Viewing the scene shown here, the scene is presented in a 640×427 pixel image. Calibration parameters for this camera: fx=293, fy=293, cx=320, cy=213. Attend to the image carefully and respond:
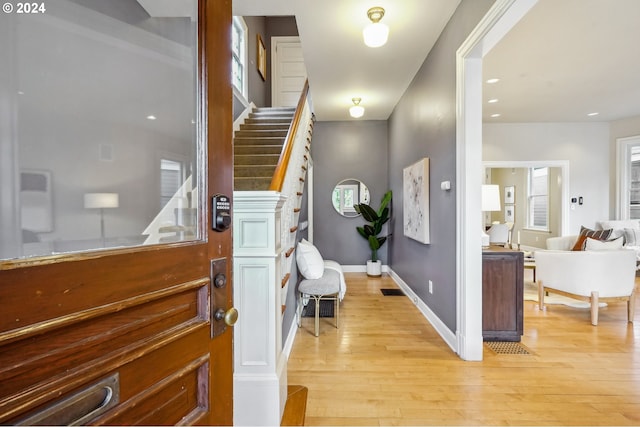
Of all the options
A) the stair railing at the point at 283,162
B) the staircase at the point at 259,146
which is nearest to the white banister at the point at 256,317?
the stair railing at the point at 283,162

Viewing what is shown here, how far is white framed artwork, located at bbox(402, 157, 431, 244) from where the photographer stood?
3264 millimetres

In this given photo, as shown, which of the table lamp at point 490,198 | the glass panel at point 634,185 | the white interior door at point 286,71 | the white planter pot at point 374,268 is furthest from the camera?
the white interior door at point 286,71

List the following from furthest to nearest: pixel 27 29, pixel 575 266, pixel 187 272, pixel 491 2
→ pixel 575 266 → pixel 491 2 → pixel 187 272 → pixel 27 29

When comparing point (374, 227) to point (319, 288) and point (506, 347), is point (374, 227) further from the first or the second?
Result: point (506, 347)

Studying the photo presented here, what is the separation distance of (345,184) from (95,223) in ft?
17.1

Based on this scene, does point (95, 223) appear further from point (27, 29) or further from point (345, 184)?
point (345, 184)

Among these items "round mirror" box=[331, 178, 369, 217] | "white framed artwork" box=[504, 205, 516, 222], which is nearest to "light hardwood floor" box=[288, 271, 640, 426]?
"round mirror" box=[331, 178, 369, 217]

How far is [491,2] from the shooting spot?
75.9 inches

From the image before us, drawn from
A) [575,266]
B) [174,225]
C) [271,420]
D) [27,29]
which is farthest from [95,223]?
[575,266]

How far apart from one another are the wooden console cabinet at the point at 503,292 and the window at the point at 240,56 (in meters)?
4.15

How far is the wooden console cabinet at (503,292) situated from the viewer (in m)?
2.64

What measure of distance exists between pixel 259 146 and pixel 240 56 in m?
1.82

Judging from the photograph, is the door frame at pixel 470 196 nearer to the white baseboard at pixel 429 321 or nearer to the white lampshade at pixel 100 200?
the white baseboard at pixel 429 321

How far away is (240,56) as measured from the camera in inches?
185
